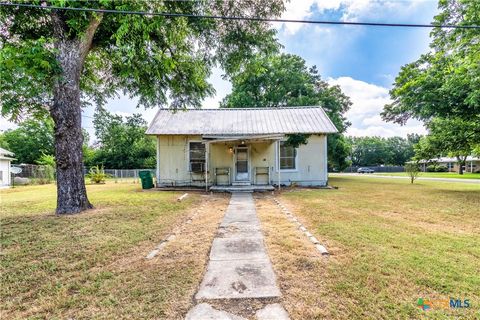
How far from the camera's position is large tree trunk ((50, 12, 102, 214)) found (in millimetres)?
6398

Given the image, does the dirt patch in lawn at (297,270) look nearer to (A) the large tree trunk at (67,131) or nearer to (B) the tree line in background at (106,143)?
(A) the large tree trunk at (67,131)

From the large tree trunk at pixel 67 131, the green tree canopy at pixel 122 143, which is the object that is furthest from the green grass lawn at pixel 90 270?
the green tree canopy at pixel 122 143

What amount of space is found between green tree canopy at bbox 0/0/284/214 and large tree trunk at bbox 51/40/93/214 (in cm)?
2

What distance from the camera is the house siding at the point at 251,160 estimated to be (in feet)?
44.2

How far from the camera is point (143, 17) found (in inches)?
245

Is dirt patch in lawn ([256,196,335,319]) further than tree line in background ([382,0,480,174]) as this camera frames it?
No

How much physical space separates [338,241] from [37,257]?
4870mm

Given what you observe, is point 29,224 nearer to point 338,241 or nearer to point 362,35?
point 338,241

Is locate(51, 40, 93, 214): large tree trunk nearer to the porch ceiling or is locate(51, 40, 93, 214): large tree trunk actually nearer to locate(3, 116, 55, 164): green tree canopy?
the porch ceiling

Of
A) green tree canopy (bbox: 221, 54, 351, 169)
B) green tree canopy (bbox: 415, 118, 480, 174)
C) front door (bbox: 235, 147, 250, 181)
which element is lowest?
front door (bbox: 235, 147, 250, 181)

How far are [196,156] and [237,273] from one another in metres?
10.9

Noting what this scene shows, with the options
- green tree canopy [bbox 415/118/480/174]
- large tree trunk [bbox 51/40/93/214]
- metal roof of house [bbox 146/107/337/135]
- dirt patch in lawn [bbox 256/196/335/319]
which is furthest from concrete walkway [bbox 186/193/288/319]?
green tree canopy [bbox 415/118/480/174]

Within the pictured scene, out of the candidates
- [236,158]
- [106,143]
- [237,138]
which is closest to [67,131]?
[237,138]

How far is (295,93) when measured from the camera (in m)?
25.0
